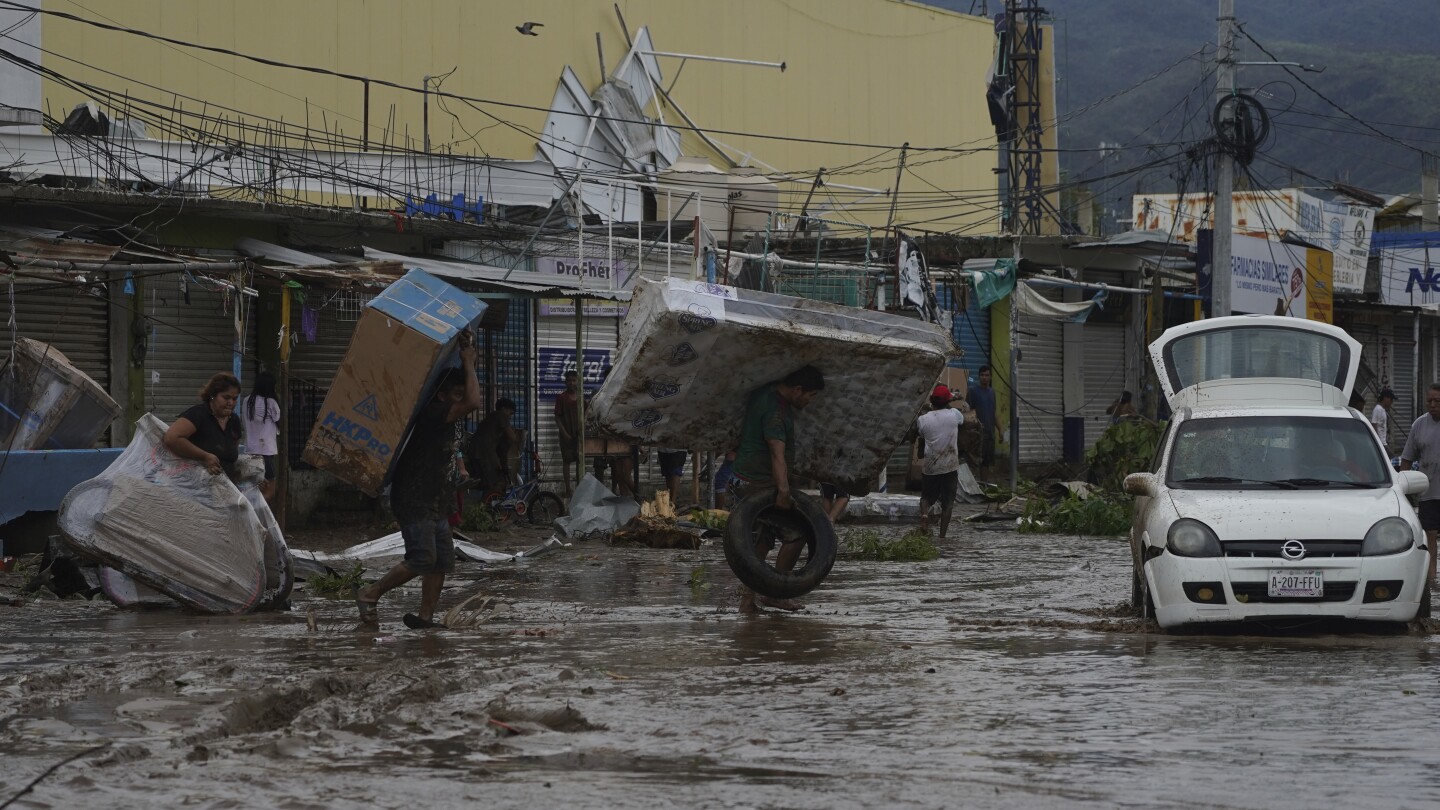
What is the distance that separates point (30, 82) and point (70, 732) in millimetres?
22146

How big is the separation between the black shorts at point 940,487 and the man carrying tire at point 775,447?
23.1 ft

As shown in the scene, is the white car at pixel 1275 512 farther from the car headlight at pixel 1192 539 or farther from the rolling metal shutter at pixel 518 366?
the rolling metal shutter at pixel 518 366

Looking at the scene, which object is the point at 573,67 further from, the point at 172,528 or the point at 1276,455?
the point at 1276,455

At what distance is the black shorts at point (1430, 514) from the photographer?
1305 cm

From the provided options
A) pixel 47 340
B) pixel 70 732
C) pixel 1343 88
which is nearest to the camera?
pixel 70 732

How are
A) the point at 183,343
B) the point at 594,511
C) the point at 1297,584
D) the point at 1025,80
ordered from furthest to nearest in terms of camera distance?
the point at 1025,80 → the point at 183,343 → the point at 594,511 → the point at 1297,584

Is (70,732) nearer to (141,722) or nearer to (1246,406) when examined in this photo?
(141,722)

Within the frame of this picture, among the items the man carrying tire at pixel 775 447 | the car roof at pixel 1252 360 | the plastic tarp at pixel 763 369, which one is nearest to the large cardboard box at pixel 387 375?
the plastic tarp at pixel 763 369

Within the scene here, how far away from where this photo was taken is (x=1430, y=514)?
13094 millimetres

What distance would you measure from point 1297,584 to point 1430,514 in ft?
13.5

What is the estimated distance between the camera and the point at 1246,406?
1137cm

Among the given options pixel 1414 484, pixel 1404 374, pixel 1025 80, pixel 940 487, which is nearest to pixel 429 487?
pixel 1414 484

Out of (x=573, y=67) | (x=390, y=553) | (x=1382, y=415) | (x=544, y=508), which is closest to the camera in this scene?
(x=390, y=553)

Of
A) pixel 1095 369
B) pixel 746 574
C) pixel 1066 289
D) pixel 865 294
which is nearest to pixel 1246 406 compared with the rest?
pixel 746 574
